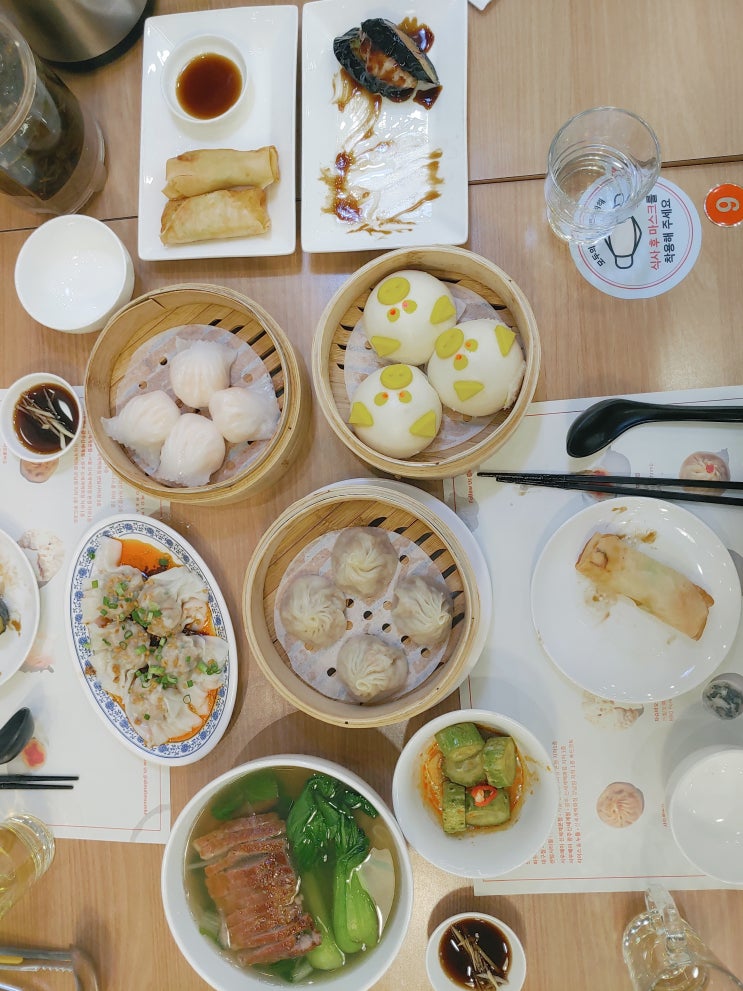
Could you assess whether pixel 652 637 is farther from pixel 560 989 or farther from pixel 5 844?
pixel 5 844

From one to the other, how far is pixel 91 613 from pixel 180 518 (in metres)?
0.29

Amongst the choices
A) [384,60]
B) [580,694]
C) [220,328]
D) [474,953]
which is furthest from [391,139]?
[474,953]

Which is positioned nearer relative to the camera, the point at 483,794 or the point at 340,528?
the point at 483,794

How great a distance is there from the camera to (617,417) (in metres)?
1.49

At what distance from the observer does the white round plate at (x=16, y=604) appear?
5.41 ft

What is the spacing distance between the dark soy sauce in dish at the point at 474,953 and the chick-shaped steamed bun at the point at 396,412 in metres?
1.00

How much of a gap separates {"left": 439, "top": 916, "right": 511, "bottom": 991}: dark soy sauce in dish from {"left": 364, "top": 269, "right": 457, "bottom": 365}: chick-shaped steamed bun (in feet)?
3.93

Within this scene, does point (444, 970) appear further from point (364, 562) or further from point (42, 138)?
point (42, 138)

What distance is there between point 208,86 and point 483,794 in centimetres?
169

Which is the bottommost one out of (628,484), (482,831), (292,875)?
(292,875)

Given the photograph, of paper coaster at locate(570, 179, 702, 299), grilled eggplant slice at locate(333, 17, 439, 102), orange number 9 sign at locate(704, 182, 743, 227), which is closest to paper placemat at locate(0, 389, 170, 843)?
grilled eggplant slice at locate(333, 17, 439, 102)

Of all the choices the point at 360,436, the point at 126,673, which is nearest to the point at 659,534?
the point at 360,436

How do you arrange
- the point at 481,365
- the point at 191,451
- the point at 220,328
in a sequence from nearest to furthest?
the point at 481,365
the point at 191,451
the point at 220,328

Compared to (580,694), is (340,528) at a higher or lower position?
higher
